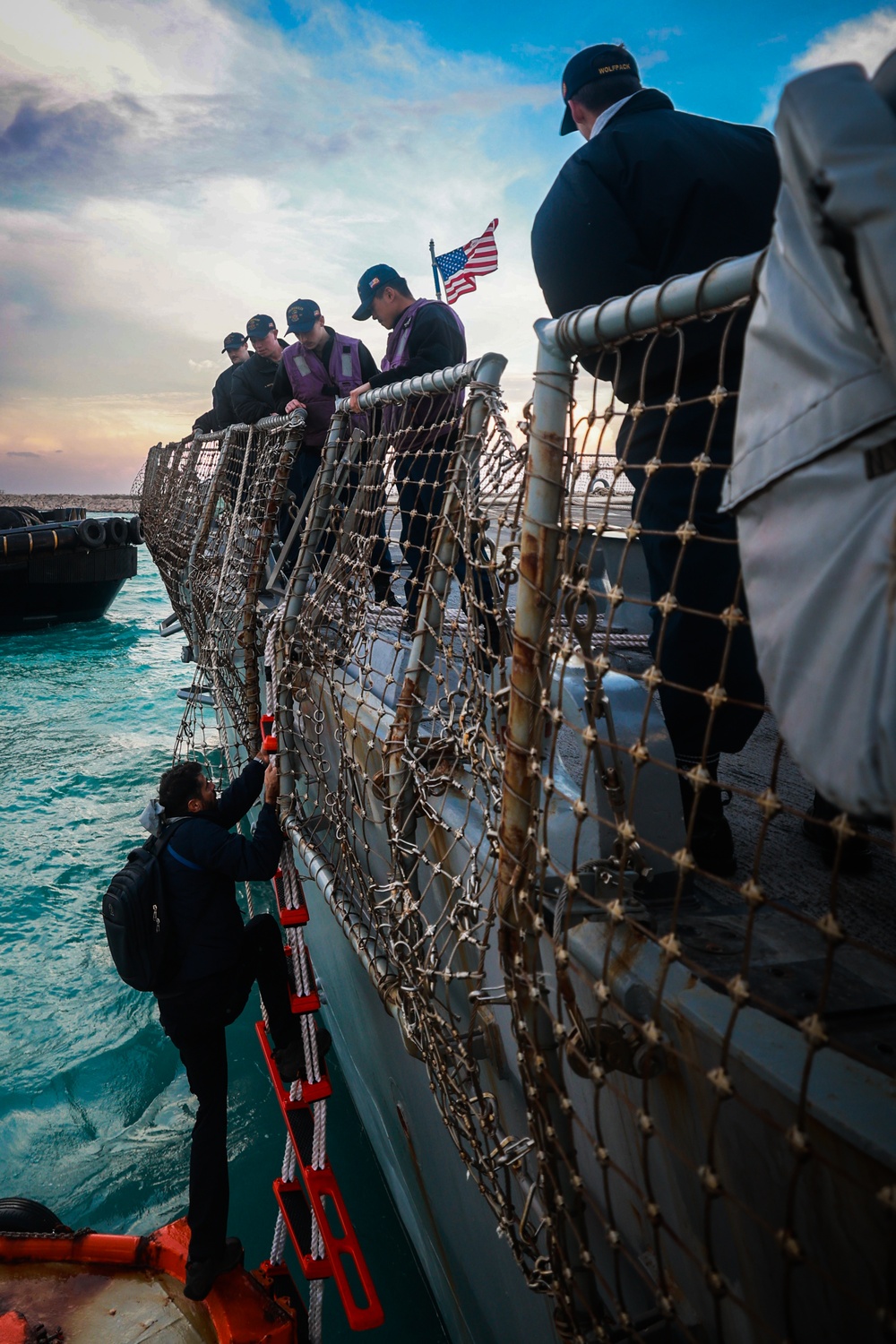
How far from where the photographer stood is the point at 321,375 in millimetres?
5742

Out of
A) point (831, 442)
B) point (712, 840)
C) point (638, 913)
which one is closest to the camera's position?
point (831, 442)

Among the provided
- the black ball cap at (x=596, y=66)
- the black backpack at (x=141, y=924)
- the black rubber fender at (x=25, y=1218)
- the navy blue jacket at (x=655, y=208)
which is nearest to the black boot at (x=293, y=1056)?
the black backpack at (x=141, y=924)

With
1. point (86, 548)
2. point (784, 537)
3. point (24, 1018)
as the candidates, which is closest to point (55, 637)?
point (86, 548)

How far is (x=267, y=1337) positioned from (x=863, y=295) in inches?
161

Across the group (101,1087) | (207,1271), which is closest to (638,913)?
(207,1271)

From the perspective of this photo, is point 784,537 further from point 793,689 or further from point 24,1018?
point 24,1018

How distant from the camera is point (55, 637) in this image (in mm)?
21516

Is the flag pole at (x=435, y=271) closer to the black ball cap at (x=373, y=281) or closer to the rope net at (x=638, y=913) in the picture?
the black ball cap at (x=373, y=281)

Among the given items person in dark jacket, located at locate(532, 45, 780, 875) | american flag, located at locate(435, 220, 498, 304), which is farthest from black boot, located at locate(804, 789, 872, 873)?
american flag, located at locate(435, 220, 498, 304)

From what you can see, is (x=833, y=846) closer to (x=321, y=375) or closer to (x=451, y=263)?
(x=321, y=375)

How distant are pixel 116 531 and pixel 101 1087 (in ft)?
59.3

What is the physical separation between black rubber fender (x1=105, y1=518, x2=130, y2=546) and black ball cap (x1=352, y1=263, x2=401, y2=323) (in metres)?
18.1

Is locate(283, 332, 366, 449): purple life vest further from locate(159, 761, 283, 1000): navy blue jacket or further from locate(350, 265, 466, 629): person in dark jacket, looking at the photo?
locate(159, 761, 283, 1000): navy blue jacket

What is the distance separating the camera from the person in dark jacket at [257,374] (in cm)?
764
